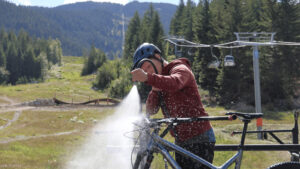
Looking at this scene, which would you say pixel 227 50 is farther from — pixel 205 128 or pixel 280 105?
pixel 205 128

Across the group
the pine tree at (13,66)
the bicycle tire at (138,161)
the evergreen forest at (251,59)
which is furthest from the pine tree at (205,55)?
the pine tree at (13,66)

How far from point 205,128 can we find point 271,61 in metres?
51.3

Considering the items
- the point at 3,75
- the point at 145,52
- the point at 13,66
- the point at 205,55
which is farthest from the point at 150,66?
the point at 13,66

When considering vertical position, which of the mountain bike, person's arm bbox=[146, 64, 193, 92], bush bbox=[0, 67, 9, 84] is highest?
person's arm bbox=[146, 64, 193, 92]

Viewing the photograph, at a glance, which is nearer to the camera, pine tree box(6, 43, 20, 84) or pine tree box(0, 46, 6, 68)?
pine tree box(0, 46, 6, 68)

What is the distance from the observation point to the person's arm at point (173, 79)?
3.40 meters

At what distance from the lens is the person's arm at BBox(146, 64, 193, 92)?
3.40m

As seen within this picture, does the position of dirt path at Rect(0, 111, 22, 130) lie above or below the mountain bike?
below

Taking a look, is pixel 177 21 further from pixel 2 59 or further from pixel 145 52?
pixel 145 52

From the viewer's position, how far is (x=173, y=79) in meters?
3.55

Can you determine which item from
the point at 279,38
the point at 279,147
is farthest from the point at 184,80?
the point at 279,38

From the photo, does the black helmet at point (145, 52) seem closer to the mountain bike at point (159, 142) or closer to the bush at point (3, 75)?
the mountain bike at point (159, 142)

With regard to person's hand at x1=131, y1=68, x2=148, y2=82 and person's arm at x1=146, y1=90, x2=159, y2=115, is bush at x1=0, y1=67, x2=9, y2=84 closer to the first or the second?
person's arm at x1=146, y1=90, x2=159, y2=115

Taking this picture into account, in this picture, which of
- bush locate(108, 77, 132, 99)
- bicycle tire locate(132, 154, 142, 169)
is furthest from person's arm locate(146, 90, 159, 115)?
bush locate(108, 77, 132, 99)
